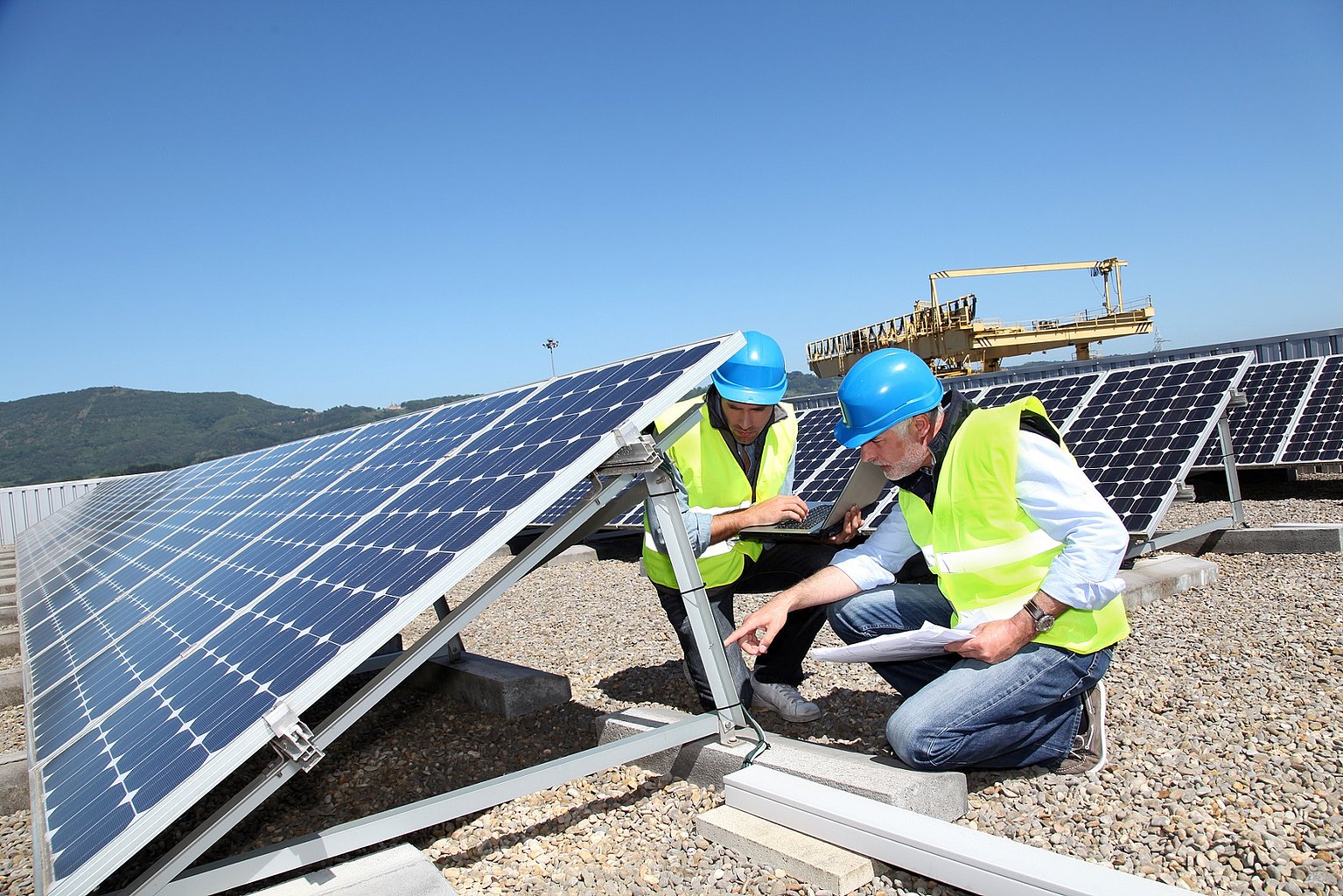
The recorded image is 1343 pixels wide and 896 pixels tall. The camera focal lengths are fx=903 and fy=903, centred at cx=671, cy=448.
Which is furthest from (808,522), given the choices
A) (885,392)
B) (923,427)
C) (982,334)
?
(982,334)

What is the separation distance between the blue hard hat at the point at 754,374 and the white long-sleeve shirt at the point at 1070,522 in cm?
155

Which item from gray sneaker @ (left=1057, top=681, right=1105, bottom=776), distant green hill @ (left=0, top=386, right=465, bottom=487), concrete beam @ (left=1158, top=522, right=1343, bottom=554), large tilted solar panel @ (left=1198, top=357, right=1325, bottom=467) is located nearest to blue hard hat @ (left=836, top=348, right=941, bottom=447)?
gray sneaker @ (left=1057, top=681, right=1105, bottom=776)

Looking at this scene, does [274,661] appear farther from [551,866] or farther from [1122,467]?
[1122,467]

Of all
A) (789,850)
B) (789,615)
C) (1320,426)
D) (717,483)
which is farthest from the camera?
(1320,426)

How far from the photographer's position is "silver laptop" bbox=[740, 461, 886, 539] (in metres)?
4.32

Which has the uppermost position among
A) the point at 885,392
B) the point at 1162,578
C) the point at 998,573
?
the point at 885,392

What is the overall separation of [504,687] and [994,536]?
3.38 m

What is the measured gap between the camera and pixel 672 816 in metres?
3.87

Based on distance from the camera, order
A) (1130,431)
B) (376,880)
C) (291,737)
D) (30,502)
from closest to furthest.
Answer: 1. (291,737)
2. (376,880)
3. (1130,431)
4. (30,502)

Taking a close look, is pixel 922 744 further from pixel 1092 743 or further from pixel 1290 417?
pixel 1290 417

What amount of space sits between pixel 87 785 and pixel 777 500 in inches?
118

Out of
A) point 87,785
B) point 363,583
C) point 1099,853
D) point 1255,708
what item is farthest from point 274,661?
point 1255,708

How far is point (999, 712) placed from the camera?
3.48 meters

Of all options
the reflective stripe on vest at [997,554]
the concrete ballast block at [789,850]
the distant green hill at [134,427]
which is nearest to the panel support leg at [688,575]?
the concrete ballast block at [789,850]
